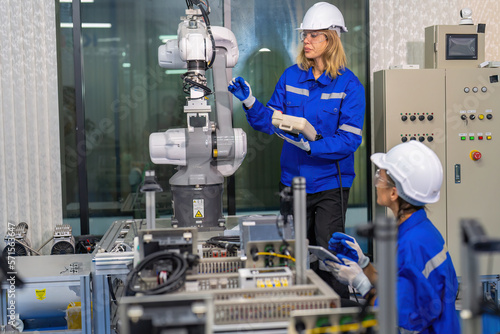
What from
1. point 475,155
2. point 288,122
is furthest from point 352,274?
point 475,155

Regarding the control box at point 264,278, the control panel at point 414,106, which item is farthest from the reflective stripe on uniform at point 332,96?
the control box at point 264,278

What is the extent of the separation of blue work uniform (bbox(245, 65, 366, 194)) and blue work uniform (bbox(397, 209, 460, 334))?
3.34ft

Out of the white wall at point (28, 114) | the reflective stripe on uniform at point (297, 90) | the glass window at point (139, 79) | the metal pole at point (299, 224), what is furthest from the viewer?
the glass window at point (139, 79)

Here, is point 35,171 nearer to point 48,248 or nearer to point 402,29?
point 48,248

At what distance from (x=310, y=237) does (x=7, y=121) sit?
223 centimetres

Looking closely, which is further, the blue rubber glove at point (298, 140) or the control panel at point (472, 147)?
the control panel at point (472, 147)

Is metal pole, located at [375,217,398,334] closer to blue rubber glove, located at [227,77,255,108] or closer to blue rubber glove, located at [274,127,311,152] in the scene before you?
blue rubber glove, located at [274,127,311,152]

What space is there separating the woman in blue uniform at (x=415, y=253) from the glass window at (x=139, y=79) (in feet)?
7.91

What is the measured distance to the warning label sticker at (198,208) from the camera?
8.02 feet

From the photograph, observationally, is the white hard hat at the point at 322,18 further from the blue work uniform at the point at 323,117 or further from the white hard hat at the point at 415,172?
the white hard hat at the point at 415,172

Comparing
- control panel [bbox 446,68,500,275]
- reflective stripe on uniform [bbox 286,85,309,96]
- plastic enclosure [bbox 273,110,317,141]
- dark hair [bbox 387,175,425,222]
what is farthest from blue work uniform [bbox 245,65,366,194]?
control panel [bbox 446,68,500,275]

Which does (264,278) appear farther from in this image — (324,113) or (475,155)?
(475,155)

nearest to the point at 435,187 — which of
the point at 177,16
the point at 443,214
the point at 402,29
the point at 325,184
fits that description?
the point at 325,184

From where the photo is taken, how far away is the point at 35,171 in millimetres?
3799
